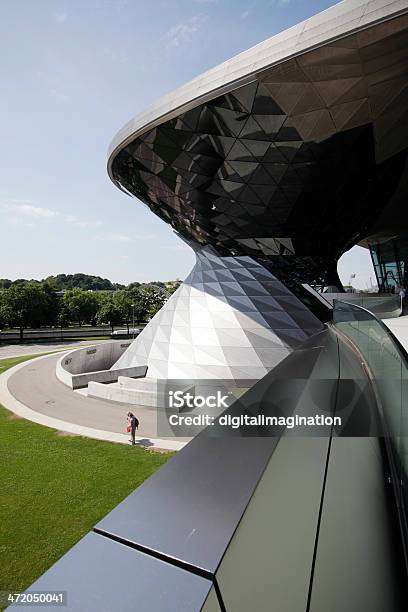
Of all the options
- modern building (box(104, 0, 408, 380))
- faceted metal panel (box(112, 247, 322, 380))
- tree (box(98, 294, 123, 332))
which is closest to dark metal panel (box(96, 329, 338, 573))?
modern building (box(104, 0, 408, 380))

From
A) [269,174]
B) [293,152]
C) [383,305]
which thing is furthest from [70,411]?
[293,152]

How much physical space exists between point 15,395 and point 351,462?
1965cm

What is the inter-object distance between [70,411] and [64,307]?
51933mm

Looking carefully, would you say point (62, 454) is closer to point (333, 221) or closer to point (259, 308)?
point (259, 308)

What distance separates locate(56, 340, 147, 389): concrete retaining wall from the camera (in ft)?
68.2

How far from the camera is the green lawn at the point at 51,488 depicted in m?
6.08

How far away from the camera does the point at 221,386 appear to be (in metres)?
18.4

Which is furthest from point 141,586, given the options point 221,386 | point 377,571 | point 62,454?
point 221,386

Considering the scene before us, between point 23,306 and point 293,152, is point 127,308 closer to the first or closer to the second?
point 23,306

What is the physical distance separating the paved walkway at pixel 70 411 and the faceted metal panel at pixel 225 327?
430cm

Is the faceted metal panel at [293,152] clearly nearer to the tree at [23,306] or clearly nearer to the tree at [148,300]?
the tree at [23,306]

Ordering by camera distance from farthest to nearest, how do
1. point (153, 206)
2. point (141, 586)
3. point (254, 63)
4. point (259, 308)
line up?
point (153, 206) → point (259, 308) → point (254, 63) → point (141, 586)

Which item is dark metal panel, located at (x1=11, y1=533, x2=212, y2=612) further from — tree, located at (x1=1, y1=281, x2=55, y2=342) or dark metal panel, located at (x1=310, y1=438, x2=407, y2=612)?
tree, located at (x1=1, y1=281, x2=55, y2=342)

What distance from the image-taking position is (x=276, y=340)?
66.5 feet
